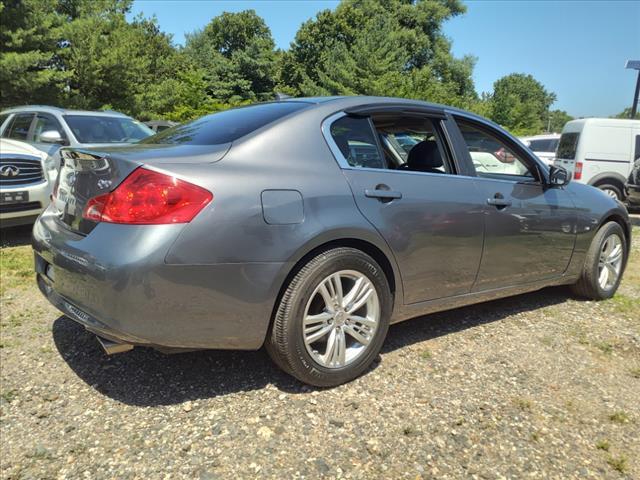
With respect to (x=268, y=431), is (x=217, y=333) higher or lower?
higher

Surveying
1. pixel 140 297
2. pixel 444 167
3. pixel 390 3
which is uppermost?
pixel 390 3

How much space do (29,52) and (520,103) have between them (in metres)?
56.1

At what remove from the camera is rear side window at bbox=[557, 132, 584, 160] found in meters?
11.0

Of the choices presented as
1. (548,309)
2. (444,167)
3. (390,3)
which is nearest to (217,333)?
(444,167)

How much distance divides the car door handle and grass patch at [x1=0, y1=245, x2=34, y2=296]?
131 inches

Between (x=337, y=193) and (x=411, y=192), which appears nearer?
(x=337, y=193)

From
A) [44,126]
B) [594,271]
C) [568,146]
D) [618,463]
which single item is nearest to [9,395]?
[618,463]

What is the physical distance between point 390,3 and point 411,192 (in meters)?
48.9

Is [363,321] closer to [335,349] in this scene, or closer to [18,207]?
[335,349]

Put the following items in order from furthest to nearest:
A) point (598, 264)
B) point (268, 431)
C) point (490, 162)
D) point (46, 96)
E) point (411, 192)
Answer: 1. point (46, 96)
2. point (598, 264)
3. point (490, 162)
4. point (411, 192)
5. point (268, 431)

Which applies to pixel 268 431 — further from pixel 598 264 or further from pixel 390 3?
pixel 390 3

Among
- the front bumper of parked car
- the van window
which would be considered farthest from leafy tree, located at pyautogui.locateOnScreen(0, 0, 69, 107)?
the van window

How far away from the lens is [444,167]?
10.8ft

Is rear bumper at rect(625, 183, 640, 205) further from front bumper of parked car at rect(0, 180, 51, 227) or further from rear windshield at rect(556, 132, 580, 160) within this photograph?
front bumper of parked car at rect(0, 180, 51, 227)
